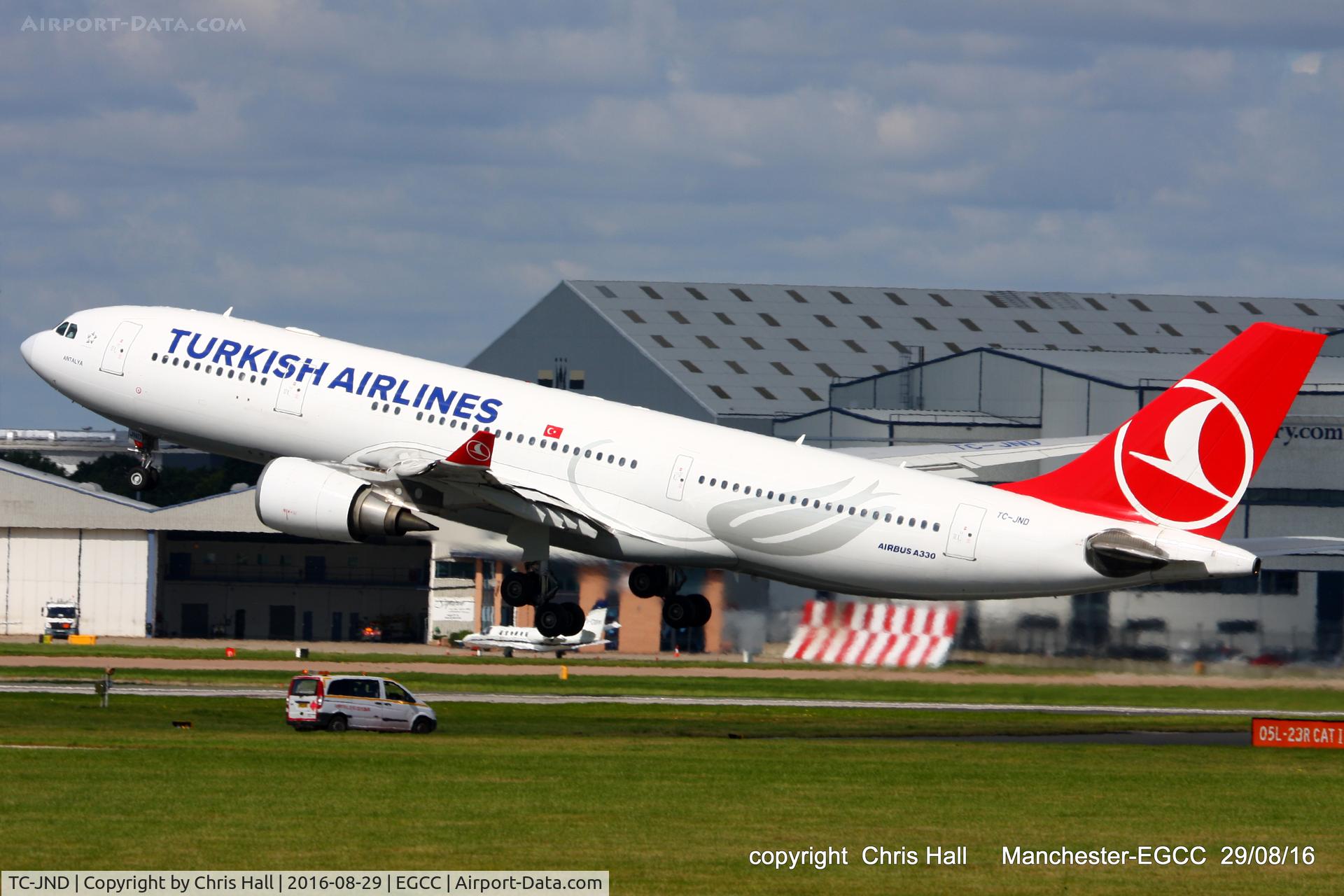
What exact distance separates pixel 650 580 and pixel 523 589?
3.87 metres

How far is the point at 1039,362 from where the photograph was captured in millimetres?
104688

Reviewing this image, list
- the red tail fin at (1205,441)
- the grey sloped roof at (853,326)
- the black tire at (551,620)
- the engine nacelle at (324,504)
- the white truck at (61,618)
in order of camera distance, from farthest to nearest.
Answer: the grey sloped roof at (853,326) → the white truck at (61,618) → the black tire at (551,620) → the engine nacelle at (324,504) → the red tail fin at (1205,441)

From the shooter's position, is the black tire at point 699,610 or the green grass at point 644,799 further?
the black tire at point 699,610

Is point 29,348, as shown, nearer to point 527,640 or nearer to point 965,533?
point 965,533

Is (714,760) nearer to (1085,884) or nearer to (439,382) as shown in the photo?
(439,382)

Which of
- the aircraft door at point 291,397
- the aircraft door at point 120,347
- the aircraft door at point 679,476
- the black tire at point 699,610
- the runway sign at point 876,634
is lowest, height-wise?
the runway sign at point 876,634

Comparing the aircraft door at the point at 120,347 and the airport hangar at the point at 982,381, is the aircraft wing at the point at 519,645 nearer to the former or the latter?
the airport hangar at the point at 982,381

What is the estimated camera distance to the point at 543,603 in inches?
1944

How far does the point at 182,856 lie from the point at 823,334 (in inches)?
4234

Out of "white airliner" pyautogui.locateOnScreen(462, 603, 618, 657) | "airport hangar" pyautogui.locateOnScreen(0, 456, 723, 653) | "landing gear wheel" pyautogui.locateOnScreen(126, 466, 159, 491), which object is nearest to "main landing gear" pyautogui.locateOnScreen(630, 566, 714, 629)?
"landing gear wheel" pyautogui.locateOnScreen(126, 466, 159, 491)

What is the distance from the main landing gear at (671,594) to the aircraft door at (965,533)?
9.09 metres

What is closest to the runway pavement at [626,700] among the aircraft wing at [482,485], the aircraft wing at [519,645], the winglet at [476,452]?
the aircraft wing at [482,485]

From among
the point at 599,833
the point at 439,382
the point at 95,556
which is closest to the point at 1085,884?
the point at 599,833

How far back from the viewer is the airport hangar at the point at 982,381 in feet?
180
